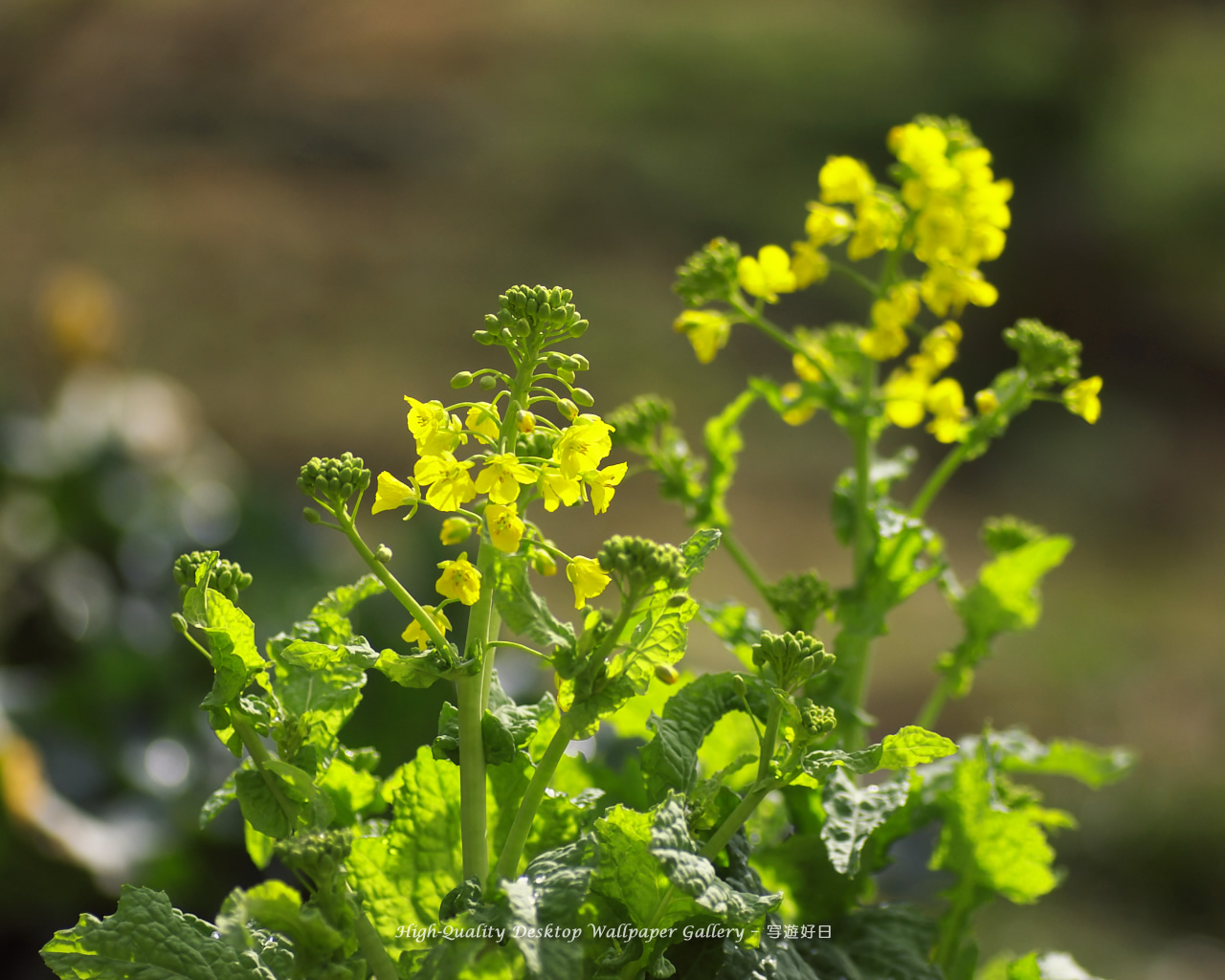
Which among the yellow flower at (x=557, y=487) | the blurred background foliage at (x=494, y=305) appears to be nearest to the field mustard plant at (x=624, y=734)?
the yellow flower at (x=557, y=487)

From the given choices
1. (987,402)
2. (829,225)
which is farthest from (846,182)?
(987,402)

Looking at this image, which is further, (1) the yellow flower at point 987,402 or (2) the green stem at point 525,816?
(1) the yellow flower at point 987,402

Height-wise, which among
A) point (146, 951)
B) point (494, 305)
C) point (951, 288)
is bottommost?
point (146, 951)

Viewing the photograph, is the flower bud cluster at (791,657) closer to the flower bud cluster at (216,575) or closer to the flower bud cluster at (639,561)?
the flower bud cluster at (639,561)

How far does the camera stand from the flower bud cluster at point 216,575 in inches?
15.3

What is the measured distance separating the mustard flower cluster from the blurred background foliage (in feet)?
0.84

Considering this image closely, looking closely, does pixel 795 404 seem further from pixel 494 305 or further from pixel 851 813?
pixel 494 305

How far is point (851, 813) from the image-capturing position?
0.43 m

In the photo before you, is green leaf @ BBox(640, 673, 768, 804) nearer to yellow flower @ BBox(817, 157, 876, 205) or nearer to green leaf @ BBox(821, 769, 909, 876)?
green leaf @ BBox(821, 769, 909, 876)

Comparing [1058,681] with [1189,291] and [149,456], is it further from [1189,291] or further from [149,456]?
[1189,291]

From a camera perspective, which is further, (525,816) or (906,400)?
(906,400)

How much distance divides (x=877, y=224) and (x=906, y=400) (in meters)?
0.09

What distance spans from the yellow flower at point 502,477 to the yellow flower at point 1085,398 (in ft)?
0.89

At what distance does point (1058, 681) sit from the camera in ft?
8.24
